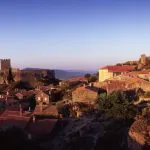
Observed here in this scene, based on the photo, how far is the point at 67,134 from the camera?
117 ft

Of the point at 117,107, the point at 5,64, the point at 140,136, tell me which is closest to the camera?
the point at 140,136

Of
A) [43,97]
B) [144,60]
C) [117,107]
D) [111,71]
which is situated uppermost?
[144,60]

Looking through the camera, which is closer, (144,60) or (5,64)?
(144,60)

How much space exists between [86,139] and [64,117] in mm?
10240

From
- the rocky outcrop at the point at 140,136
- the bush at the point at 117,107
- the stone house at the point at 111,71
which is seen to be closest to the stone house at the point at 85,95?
the bush at the point at 117,107

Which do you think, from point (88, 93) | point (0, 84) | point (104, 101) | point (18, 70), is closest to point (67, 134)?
point (104, 101)

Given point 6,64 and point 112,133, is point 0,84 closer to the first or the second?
point 6,64


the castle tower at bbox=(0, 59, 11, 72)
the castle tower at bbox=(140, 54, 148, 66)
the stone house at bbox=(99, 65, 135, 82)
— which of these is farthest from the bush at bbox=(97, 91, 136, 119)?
the castle tower at bbox=(0, 59, 11, 72)

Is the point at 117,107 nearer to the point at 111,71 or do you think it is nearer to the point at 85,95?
the point at 85,95

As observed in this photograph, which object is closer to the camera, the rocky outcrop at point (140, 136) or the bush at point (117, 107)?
the rocky outcrop at point (140, 136)

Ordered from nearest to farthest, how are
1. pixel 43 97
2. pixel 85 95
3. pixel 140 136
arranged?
pixel 140 136, pixel 85 95, pixel 43 97

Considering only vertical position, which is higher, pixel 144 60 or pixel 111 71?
pixel 144 60

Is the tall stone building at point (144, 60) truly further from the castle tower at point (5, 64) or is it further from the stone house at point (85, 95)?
the castle tower at point (5, 64)

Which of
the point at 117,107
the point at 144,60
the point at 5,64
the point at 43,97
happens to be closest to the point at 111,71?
the point at 144,60
